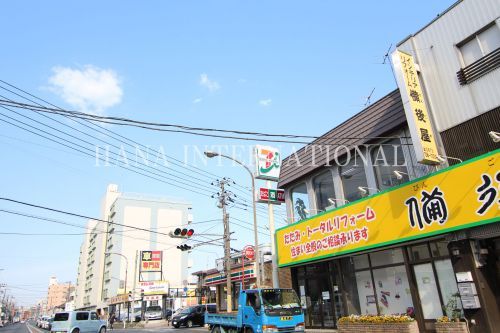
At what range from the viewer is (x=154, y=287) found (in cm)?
5484

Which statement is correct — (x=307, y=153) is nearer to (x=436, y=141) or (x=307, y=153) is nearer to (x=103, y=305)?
(x=436, y=141)

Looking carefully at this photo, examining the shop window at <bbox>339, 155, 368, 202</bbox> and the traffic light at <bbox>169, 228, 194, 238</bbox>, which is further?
the traffic light at <bbox>169, 228, 194, 238</bbox>

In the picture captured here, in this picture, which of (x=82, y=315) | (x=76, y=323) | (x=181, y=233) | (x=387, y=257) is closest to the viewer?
(x=387, y=257)

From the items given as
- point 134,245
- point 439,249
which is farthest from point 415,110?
point 134,245

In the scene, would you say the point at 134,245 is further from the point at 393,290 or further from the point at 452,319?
the point at 452,319

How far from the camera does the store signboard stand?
53969 mm

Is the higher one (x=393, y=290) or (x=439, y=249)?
(x=439, y=249)

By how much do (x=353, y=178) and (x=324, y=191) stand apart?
210 cm

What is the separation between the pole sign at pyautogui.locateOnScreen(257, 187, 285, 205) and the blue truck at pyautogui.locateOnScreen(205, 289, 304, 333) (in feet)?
20.6

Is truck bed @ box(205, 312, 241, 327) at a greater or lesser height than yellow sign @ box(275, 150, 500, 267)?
lesser

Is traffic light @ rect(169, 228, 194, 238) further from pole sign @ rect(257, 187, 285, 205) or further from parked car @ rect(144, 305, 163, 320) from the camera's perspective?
parked car @ rect(144, 305, 163, 320)

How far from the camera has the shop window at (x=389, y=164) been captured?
14.8m

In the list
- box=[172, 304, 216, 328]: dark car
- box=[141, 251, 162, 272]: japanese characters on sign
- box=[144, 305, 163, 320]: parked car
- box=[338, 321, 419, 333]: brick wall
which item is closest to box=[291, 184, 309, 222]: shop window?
box=[338, 321, 419, 333]: brick wall

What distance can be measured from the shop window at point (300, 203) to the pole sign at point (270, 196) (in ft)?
2.22
